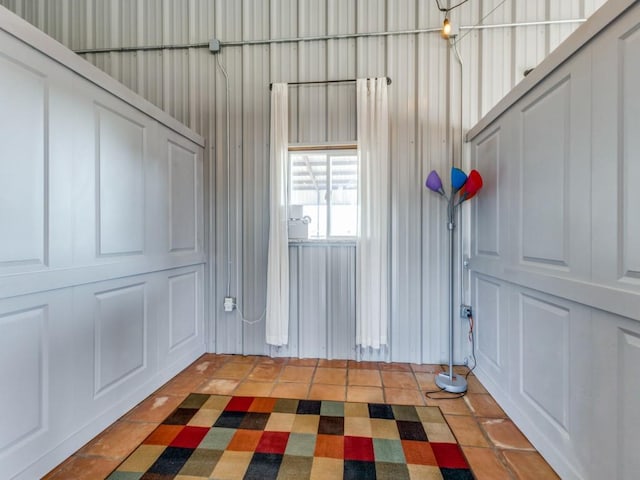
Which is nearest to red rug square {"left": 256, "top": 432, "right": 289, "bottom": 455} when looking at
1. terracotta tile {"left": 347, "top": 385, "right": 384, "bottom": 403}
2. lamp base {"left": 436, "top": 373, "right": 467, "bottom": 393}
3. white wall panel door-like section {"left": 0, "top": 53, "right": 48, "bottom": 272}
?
terracotta tile {"left": 347, "top": 385, "right": 384, "bottom": 403}

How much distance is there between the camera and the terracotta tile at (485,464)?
4.84ft

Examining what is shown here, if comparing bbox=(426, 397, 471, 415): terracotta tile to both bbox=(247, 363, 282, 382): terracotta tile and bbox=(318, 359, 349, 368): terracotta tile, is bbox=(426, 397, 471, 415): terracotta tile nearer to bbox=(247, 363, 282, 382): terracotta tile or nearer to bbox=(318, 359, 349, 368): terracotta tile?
bbox=(318, 359, 349, 368): terracotta tile

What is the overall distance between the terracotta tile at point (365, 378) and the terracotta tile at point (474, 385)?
0.72m

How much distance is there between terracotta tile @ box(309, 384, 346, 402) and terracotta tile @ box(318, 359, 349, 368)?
0.37 metres

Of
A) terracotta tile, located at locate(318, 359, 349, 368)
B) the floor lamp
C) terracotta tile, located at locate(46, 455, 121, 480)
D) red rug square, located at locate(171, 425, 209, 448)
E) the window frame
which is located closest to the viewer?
terracotta tile, located at locate(46, 455, 121, 480)

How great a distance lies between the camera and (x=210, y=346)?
118 inches

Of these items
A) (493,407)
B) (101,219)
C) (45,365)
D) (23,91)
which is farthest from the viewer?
(493,407)

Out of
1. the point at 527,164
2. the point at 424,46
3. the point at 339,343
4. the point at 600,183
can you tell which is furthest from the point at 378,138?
the point at 339,343

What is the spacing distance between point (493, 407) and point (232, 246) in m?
2.60

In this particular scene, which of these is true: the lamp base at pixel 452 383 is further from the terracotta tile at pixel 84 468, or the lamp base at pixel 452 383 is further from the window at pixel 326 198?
the terracotta tile at pixel 84 468

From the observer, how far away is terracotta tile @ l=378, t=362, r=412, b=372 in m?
2.66

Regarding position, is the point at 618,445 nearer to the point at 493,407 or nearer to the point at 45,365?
the point at 493,407

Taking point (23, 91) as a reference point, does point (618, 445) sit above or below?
below

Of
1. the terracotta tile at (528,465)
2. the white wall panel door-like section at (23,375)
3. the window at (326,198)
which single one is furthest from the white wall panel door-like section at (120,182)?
the terracotta tile at (528,465)
